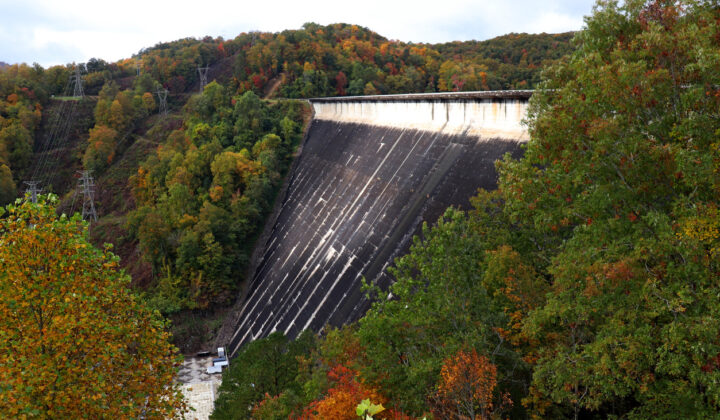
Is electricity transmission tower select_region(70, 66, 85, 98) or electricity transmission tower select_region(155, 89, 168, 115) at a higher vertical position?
electricity transmission tower select_region(70, 66, 85, 98)

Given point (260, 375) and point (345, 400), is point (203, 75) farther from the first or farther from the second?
point (345, 400)

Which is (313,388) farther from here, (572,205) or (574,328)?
(572,205)

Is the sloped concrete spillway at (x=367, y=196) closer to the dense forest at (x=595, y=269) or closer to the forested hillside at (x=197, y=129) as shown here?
the forested hillside at (x=197, y=129)

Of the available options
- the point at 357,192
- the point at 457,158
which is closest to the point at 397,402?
the point at 457,158

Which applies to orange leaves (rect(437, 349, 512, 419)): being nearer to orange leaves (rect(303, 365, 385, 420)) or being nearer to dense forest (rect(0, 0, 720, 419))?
dense forest (rect(0, 0, 720, 419))

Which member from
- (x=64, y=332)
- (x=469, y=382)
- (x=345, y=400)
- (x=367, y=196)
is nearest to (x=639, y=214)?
(x=469, y=382)

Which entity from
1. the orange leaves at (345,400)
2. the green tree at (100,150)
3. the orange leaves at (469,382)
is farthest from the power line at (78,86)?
the orange leaves at (469,382)

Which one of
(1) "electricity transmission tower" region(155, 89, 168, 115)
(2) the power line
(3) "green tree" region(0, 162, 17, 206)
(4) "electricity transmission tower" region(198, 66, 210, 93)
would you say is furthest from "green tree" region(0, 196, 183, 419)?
(2) the power line
